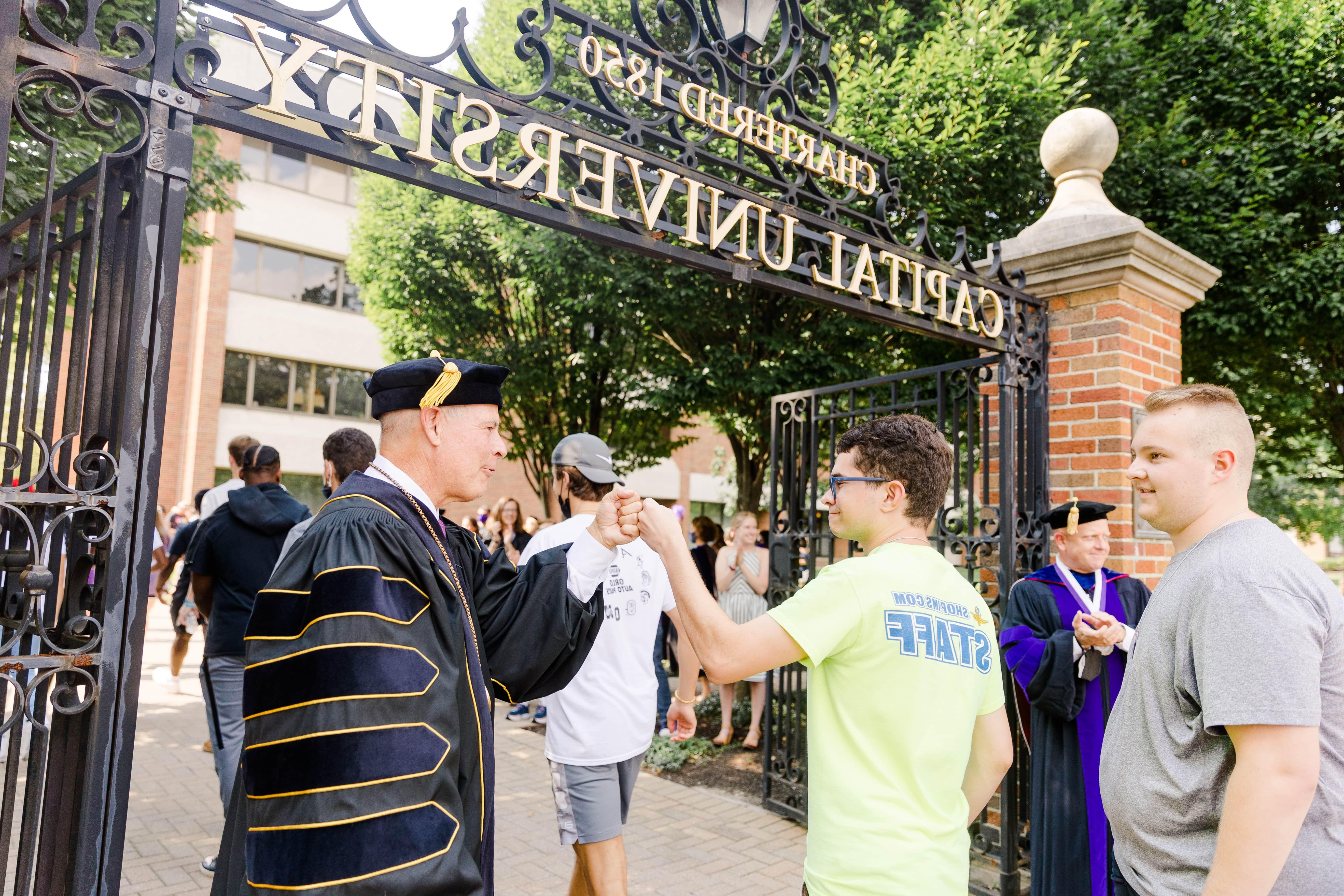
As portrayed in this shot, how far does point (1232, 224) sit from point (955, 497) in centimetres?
521

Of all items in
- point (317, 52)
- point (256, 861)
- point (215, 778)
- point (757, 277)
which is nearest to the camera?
point (256, 861)

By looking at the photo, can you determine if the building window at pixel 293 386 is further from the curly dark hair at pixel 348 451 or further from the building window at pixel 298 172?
the curly dark hair at pixel 348 451

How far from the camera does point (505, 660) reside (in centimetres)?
217

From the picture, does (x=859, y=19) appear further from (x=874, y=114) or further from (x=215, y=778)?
(x=215, y=778)

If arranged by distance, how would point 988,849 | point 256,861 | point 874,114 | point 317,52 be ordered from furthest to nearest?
1. point 874,114
2. point 988,849
3. point 317,52
4. point 256,861

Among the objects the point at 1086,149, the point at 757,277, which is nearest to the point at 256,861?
the point at 757,277

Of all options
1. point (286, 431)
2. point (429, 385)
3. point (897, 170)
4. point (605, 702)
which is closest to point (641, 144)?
point (429, 385)

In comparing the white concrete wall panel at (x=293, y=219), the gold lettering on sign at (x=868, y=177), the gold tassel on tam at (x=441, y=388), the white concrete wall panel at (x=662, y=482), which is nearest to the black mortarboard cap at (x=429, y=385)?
the gold tassel on tam at (x=441, y=388)

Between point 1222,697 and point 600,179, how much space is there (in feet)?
8.24

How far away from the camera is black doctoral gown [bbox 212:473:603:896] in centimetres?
158

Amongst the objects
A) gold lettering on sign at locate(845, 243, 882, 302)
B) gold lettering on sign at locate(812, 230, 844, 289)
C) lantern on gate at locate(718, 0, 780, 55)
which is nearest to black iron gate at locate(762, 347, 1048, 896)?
gold lettering on sign at locate(845, 243, 882, 302)

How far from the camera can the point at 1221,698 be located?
1692 millimetres

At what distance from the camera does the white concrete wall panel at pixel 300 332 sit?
19.6 metres

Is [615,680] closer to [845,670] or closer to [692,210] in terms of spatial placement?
[845,670]
